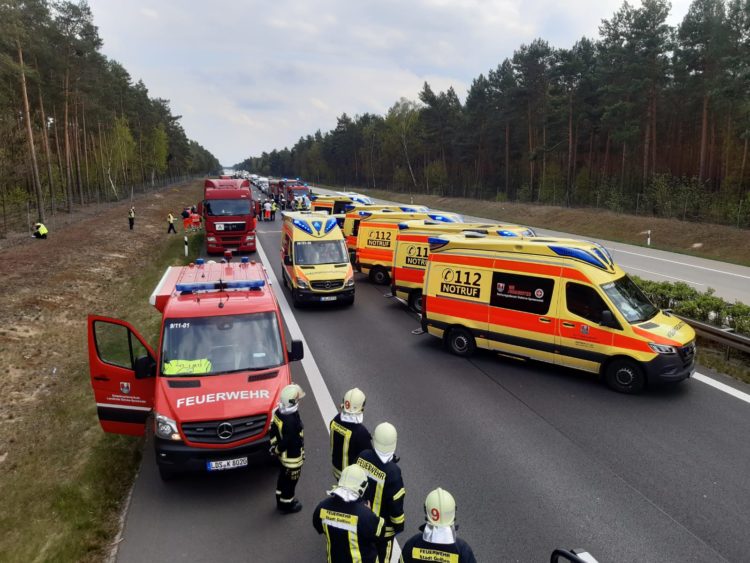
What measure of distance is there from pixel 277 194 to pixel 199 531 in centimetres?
5530

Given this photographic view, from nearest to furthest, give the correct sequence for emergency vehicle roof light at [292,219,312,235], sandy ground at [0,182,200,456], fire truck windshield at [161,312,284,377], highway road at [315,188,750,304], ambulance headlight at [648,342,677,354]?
fire truck windshield at [161,312,284,377] → ambulance headlight at [648,342,677,354] → sandy ground at [0,182,200,456] → emergency vehicle roof light at [292,219,312,235] → highway road at [315,188,750,304]

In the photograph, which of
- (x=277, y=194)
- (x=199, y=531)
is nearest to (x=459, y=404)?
(x=199, y=531)

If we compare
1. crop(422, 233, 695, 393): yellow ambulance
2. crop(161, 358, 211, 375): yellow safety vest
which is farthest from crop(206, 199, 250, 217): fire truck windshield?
crop(161, 358, 211, 375): yellow safety vest

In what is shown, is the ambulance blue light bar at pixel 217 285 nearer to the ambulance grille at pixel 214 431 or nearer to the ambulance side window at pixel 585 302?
the ambulance grille at pixel 214 431

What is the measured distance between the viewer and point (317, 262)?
16047 mm

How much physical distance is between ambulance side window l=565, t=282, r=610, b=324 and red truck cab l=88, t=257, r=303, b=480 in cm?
531

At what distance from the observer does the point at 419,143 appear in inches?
3127

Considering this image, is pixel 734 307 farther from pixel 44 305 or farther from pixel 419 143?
pixel 419 143

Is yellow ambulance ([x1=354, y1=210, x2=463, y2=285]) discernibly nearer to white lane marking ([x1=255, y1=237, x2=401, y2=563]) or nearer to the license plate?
white lane marking ([x1=255, y1=237, x2=401, y2=563])

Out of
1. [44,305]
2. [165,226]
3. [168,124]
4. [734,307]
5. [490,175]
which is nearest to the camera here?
[734,307]

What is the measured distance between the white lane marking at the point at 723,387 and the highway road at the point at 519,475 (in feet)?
0.56

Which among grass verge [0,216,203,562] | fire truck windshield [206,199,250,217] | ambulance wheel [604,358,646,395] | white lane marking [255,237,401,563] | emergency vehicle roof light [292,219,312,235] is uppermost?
fire truck windshield [206,199,250,217]

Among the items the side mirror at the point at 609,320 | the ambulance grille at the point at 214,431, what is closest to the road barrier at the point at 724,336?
the side mirror at the point at 609,320

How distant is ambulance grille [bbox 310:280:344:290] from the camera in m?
15.2
